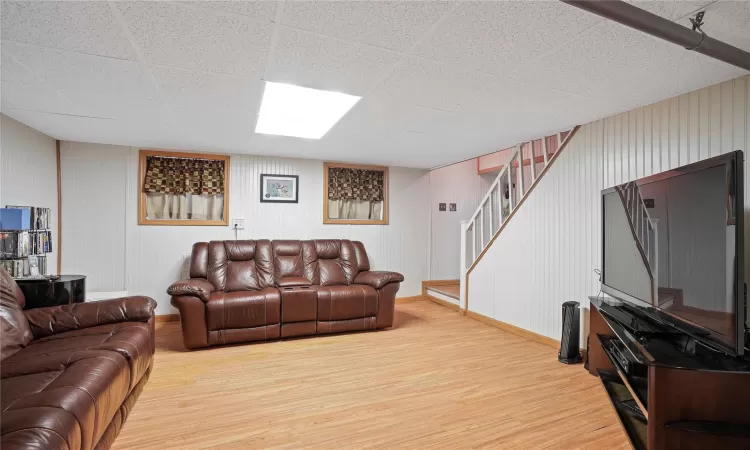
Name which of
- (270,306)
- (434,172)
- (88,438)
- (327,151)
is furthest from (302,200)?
(88,438)

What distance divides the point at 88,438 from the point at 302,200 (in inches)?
152

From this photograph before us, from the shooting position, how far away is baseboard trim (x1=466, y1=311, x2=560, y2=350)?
3566mm

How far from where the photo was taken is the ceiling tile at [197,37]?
162cm

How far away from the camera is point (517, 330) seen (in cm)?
400

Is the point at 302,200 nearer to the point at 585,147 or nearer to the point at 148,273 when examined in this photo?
the point at 148,273

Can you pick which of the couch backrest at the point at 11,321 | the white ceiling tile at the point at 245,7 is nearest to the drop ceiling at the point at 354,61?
the white ceiling tile at the point at 245,7

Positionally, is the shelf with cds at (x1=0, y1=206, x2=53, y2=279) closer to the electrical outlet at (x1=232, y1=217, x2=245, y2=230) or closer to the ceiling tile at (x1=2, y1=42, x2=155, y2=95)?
the ceiling tile at (x1=2, y1=42, x2=155, y2=95)

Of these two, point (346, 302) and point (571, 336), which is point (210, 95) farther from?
point (571, 336)

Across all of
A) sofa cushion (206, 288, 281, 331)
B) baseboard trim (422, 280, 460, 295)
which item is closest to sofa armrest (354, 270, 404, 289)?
sofa cushion (206, 288, 281, 331)

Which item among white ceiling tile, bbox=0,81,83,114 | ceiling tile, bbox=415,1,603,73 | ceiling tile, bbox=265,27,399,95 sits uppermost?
ceiling tile, bbox=415,1,603,73

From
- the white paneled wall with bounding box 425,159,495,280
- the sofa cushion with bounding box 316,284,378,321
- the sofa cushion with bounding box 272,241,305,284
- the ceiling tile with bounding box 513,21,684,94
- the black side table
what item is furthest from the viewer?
the white paneled wall with bounding box 425,159,495,280

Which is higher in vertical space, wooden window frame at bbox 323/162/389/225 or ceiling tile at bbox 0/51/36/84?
ceiling tile at bbox 0/51/36/84

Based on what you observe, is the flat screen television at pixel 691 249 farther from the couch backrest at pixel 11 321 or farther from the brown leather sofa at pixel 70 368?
the couch backrest at pixel 11 321

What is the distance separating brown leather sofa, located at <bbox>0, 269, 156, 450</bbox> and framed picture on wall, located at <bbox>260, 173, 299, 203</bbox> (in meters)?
2.45
